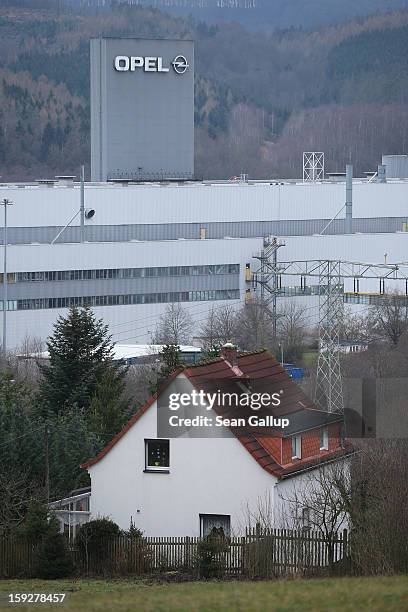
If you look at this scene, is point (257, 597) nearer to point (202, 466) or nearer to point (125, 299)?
point (202, 466)

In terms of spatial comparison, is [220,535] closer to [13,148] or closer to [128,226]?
[128,226]

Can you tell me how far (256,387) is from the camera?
20234mm

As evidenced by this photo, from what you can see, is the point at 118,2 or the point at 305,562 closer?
the point at 305,562

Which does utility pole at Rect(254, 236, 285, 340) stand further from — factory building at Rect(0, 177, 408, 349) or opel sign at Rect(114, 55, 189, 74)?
opel sign at Rect(114, 55, 189, 74)

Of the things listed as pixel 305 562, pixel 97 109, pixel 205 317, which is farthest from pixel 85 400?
pixel 97 109

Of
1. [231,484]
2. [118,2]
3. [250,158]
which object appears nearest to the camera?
[231,484]

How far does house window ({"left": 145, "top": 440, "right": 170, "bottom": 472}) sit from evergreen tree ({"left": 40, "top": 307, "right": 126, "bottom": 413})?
6.65 m

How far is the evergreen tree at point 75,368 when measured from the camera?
27.3m

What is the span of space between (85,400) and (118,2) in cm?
11026

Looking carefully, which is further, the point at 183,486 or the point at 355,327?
the point at 355,327

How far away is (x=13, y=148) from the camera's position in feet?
379
